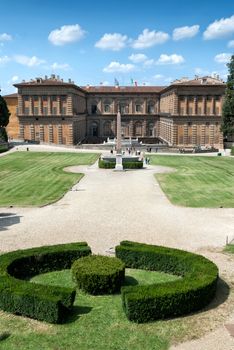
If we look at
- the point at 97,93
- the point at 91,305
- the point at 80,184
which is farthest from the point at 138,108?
the point at 91,305

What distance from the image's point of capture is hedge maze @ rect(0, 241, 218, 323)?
1384cm

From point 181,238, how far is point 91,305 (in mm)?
9113

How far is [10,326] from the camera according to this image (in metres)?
13.7

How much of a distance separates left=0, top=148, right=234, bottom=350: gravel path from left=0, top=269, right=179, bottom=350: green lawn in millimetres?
6340

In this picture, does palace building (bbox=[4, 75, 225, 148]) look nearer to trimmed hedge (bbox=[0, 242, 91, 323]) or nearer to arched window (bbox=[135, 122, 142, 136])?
arched window (bbox=[135, 122, 142, 136])

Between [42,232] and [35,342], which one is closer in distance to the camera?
[35,342]

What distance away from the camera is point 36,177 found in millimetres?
45344

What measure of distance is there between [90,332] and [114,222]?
13115 millimetres

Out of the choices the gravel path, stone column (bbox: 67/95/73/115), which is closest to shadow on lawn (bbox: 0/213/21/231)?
the gravel path

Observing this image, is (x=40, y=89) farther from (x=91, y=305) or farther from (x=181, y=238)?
(x=91, y=305)

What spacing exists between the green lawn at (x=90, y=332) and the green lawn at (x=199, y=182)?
18.1 metres

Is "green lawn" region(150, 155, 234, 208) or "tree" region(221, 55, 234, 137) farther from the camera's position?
"tree" region(221, 55, 234, 137)

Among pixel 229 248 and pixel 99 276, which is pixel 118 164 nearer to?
pixel 229 248

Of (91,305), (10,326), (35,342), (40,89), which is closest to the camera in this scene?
(35,342)
